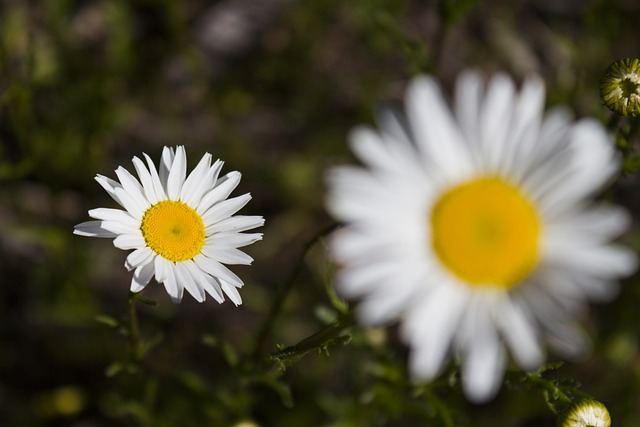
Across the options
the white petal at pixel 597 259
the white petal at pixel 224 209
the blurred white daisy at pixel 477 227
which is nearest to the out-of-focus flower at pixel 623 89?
the blurred white daisy at pixel 477 227

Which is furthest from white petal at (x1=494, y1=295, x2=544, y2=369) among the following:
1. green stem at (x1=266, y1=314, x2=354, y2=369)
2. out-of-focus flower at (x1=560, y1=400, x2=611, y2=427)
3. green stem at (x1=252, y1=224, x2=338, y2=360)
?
green stem at (x1=252, y1=224, x2=338, y2=360)

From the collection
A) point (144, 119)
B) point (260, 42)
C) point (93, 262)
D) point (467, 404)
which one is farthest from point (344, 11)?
point (467, 404)

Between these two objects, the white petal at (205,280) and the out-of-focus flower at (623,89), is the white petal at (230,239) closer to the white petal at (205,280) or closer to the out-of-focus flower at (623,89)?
the white petal at (205,280)

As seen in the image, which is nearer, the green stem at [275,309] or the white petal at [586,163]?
the white petal at [586,163]

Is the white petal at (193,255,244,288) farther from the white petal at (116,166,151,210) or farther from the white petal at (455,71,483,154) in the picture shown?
the white petal at (455,71,483,154)

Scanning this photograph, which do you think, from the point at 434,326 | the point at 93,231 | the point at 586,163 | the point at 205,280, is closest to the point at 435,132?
the point at 586,163
